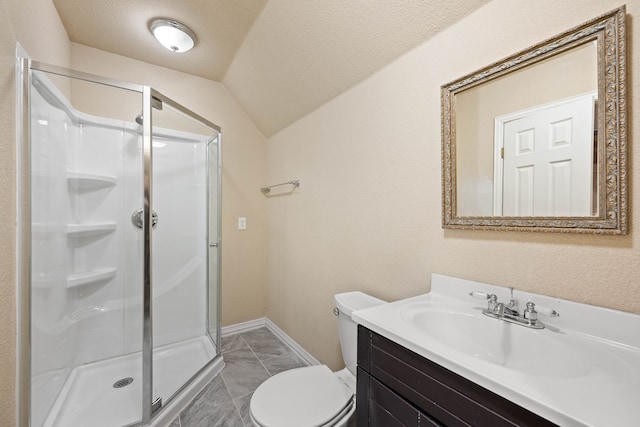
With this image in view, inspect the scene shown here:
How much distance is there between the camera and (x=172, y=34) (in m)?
1.85

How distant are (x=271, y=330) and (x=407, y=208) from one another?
2.03 meters

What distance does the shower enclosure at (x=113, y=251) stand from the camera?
1323 millimetres

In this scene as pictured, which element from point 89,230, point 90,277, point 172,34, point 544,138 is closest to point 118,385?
point 90,277

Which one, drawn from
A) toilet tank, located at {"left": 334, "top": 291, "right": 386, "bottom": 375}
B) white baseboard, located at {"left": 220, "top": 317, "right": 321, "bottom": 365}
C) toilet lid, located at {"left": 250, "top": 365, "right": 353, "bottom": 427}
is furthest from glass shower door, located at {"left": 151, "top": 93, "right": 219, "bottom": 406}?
toilet tank, located at {"left": 334, "top": 291, "right": 386, "bottom": 375}

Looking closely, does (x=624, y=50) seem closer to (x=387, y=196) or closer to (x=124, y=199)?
(x=387, y=196)

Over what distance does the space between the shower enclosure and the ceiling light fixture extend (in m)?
0.52

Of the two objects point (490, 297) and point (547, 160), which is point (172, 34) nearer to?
point (547, 160)

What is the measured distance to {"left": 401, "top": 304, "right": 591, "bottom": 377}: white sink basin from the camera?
76 cm

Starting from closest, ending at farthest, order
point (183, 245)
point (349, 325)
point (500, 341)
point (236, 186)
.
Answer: point (500, 341), point (349, 325), point (183, 245), point (236, 186)

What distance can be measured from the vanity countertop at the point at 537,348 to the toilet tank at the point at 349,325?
13.4 inches

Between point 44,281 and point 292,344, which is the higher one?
point 44,281

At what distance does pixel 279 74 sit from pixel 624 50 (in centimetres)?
180

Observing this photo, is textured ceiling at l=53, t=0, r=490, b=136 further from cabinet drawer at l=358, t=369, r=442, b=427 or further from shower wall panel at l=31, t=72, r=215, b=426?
cabinet drawer at l=358, t=369, r=442, b=427

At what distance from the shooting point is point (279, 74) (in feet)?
6.56
